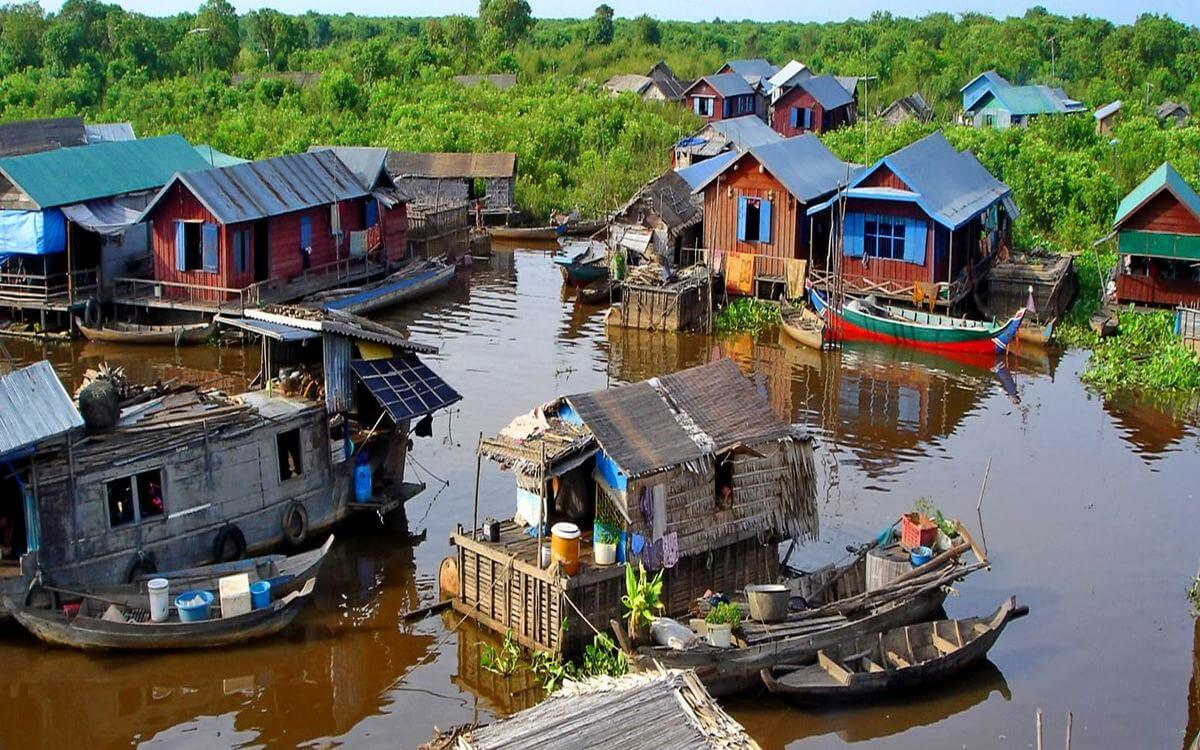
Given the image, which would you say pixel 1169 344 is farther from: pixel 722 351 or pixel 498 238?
pixel 498 238

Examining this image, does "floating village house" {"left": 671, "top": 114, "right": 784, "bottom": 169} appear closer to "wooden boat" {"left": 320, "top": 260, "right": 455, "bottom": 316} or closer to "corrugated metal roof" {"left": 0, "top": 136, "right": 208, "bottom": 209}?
"wooden boat" {"left": 320, "top": 260, "right": 455, "bottom": 316}

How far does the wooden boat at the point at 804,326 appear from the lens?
1374 inches

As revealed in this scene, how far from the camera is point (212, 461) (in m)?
20.3

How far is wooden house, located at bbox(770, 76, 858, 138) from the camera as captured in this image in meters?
71.4

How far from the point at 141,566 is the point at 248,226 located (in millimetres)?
16401

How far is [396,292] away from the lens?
38.3 m

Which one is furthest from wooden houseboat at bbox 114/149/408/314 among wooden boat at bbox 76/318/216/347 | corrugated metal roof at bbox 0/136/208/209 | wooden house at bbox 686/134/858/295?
wooden house at bbox 686/134/858/295

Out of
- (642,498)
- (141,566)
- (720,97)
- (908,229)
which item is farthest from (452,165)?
(642,498)

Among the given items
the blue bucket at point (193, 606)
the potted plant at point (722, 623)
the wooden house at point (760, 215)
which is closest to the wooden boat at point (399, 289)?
the wooden house at point (760, 215)

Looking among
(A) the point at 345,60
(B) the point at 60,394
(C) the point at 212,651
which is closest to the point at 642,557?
(C) the point at 212,651

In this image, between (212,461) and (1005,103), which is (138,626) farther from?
(1005,103)

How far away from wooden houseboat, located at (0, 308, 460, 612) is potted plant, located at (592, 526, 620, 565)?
16.2 feet

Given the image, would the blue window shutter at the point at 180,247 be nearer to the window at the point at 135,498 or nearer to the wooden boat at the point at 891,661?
the window at the point at 135,498

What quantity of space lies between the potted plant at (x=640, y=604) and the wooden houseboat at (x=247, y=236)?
18736mm
